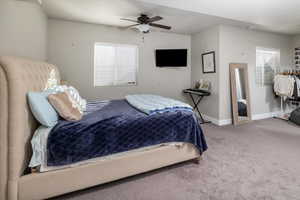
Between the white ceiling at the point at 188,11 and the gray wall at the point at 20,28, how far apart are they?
359 millimetres

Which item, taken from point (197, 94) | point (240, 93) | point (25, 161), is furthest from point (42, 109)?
point (240, 93)

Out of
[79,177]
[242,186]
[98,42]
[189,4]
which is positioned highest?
[189,4]

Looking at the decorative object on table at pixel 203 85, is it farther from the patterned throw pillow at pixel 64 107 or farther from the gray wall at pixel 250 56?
the patterned throw pillow at pixel 64 107

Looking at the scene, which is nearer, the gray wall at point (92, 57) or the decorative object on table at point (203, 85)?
the gray wall at point (92, 57)

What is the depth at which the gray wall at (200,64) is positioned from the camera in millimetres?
3833

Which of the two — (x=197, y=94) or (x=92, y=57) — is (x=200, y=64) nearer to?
(x=197, y=94)

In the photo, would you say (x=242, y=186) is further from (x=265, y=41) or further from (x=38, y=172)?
(x=265, y=41)

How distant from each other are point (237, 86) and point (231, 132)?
4.27 ft

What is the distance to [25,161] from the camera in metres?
1.36

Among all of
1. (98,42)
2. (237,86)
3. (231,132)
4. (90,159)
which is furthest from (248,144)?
(98,42)

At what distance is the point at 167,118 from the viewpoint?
1.86 meters

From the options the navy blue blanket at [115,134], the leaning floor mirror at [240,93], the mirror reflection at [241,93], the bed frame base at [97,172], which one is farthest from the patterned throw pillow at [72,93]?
the mirror reflection at [241,93]

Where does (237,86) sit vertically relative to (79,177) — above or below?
above

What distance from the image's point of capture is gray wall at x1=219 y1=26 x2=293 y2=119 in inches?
149
